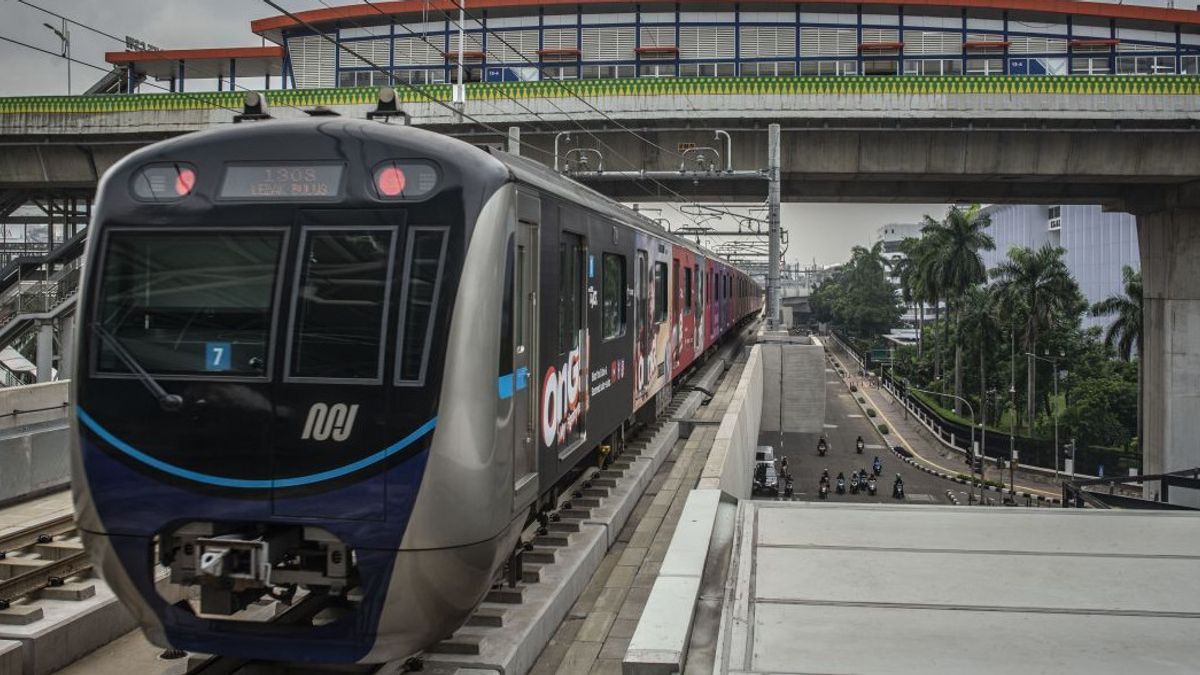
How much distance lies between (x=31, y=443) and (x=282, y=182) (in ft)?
27.3

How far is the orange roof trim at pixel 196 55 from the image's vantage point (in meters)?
42.9

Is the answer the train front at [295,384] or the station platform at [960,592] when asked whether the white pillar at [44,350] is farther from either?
the station platform at [960,592]

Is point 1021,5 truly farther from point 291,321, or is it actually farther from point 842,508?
point 291,321

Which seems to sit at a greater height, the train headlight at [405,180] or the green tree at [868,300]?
the green tree at [868,300]

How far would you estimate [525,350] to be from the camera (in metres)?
6.34

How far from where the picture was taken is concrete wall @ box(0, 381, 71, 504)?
11648mm

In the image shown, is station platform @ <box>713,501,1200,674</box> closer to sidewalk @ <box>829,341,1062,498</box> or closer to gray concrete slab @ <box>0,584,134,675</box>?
gray concrete slab @ <box>0,584,134,675</box>

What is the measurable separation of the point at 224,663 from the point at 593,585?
320cm

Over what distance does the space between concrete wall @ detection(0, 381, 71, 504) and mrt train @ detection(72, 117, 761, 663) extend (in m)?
6.98

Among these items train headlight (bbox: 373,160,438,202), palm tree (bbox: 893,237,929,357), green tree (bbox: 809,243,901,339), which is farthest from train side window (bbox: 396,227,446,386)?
green tree (bbox: 809,243,901,339)

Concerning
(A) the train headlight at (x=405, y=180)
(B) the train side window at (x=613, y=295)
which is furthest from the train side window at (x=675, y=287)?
(A) the train headlight at (x=405, y=180)

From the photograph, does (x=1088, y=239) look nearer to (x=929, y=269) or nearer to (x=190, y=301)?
(x=929, y=269)

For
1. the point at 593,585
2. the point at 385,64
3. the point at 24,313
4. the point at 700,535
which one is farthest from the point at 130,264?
the point at 385,64

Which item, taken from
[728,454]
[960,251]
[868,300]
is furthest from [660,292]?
[868,300]
